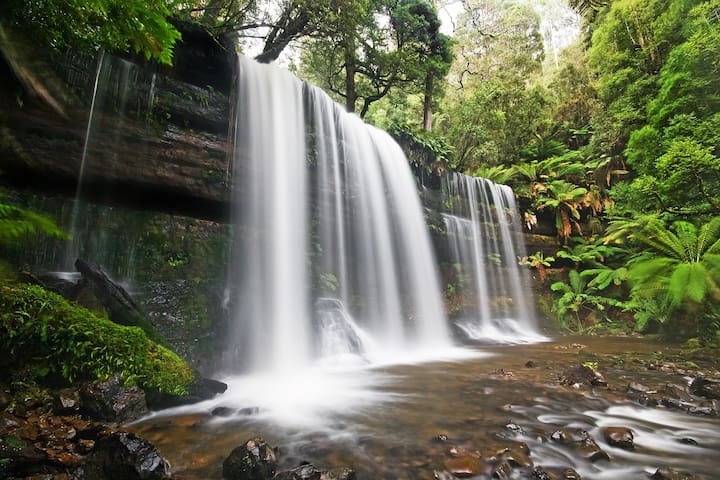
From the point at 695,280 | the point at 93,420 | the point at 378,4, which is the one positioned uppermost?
the point at 378,4

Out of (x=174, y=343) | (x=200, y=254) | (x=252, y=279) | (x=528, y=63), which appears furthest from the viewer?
(x=528, y=63)

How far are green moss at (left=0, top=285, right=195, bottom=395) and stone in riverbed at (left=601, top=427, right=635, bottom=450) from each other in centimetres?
378

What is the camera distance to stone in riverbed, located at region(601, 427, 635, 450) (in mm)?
2400

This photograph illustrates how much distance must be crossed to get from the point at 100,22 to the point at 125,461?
4.26m

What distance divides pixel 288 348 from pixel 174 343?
1885mm

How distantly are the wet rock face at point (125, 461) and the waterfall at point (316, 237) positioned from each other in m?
3.66

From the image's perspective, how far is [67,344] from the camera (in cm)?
302

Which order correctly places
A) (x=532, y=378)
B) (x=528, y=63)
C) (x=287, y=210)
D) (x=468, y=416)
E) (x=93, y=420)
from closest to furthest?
(x=93, y=420)
(x=468, y=416)
(x=532, y=378)
(x=287, y=210)
(x=528, y=63)

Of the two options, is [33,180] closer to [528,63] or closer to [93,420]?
[93,420]

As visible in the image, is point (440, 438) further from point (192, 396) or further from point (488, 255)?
point (488, 255)

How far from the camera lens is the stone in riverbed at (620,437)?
2.40 m

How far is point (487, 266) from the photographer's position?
40.2 feet

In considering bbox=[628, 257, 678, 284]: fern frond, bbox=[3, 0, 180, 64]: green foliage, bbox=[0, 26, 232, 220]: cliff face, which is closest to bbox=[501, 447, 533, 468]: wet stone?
bbox=[3, 0, 180, 64]: green foliage

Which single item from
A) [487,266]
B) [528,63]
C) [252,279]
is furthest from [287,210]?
[528,63]
